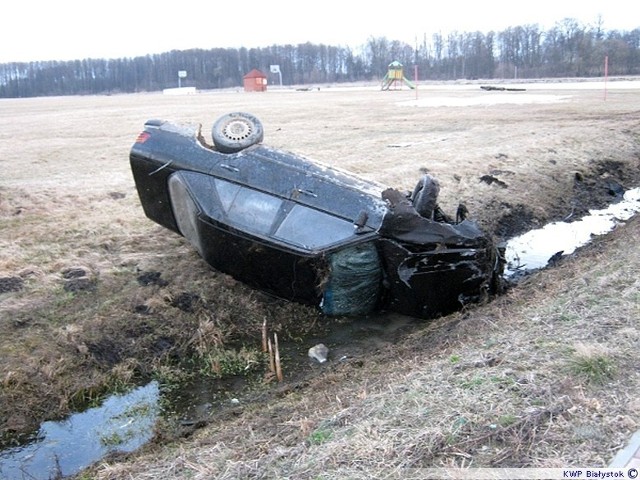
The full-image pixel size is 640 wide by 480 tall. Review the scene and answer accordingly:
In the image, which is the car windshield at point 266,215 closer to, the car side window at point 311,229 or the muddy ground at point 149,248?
the car side window at point 311,229

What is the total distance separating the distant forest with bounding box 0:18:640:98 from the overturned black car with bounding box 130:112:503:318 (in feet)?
308

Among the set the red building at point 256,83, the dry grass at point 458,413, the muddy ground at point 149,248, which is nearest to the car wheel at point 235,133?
the muddy ground at point 149,248

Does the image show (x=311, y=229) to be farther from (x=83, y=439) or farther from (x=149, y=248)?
(x=149, y=248)

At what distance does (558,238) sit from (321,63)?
419 ft

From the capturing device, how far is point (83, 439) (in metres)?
5.55

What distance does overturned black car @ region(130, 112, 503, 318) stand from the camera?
681cm

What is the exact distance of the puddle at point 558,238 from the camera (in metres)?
9.95

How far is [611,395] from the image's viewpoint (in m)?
3.95

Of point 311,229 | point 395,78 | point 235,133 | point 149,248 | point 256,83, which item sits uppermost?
point 256,83

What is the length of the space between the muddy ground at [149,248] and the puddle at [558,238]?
0.38 meters

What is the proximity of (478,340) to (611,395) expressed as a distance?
75.6 inches

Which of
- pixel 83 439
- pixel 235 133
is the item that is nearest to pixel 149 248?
pixel 235 133

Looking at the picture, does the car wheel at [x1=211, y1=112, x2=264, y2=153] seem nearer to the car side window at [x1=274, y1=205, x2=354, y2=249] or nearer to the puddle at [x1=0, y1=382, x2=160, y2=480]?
the car side window at [x1=274, y1=205, x2=354, y2=249]

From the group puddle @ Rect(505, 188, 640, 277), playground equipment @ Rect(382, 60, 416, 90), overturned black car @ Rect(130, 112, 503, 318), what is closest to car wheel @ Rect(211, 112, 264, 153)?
overturned black car @ Rect(130, 112, 503, 318)
